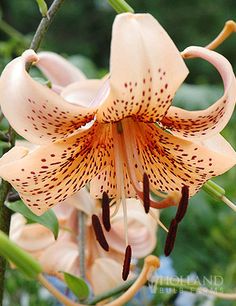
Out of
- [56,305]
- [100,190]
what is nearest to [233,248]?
[56,305]

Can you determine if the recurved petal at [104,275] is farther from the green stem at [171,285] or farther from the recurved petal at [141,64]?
the recurved petal at [141,64]

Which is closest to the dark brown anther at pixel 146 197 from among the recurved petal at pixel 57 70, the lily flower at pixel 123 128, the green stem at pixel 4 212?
the lily flower at pixel 123 128

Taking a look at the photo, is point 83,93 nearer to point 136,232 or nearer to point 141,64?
point 141,64

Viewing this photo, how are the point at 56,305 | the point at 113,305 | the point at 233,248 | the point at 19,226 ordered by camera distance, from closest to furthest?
1. the point at 113,305
2. the point at 19,226
3. the point at 56,305
4. the point at 233,248

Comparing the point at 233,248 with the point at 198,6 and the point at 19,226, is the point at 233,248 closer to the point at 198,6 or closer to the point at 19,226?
the point at 19,226

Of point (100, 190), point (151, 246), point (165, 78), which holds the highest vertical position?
point (165, 78)

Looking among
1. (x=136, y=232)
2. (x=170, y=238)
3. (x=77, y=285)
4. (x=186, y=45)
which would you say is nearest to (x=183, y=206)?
(x=170, y=238)

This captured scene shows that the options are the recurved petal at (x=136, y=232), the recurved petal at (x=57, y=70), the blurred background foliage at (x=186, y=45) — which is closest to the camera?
the recurved petal at (x=57, y=70)
